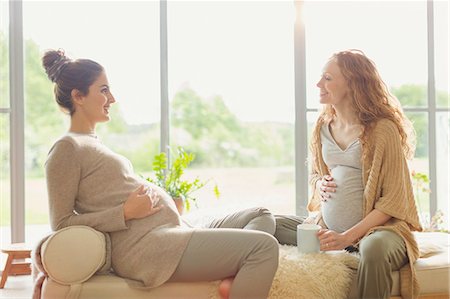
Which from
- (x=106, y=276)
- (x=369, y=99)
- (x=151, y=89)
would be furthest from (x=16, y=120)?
(x=369, y=99)

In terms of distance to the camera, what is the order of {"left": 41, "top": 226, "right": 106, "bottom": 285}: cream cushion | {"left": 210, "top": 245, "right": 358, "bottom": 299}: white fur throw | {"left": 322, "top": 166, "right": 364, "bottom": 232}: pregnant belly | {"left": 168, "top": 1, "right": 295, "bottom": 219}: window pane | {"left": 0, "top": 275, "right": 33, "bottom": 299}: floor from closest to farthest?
{"left": 41, "top": 226, "right": 106, "bottom": 285}: cream cushion < {"left": 210, "top": 245, "right": 358, "bottom": 299}: white fur throw < {"left": 322, "top": 166, "right": 364, "bottom": 232}: pregnant belly < {"left": 0, "top": 275, "right": 33, "bottom": 299}: floor < {"left": 168, "top": 1, "right": 295, "bottom": 219}: window pane

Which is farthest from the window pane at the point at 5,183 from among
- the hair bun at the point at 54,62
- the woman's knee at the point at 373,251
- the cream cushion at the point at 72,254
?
the woman's knee at the point at 373,251

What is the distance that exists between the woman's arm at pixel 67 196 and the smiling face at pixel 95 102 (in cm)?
22

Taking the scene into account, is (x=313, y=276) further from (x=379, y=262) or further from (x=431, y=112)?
(x=431, y=112)

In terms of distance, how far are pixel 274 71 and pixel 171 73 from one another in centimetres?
80

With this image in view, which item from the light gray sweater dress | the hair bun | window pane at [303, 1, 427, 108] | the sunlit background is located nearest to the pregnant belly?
the light gray sweater dress

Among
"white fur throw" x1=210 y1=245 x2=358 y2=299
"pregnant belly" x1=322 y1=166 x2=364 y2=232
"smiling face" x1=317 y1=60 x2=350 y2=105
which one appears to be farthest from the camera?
"smiling face" x1=317 y1=60 x2=350 y2=105

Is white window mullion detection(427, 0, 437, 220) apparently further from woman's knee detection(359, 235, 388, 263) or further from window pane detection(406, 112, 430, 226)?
woman's knee detection(359, 235, 388, 263)

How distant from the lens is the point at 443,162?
4812 millimetres

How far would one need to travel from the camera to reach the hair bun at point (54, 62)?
243cm

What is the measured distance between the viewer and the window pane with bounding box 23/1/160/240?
4.35 metres

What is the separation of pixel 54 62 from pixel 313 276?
1.34 metres

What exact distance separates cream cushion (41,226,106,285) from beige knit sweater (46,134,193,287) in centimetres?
6

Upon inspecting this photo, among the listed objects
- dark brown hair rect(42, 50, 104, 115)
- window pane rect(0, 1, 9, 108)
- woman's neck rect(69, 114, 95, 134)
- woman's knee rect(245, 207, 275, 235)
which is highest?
window pane rect(0, 1, 9, 108)
